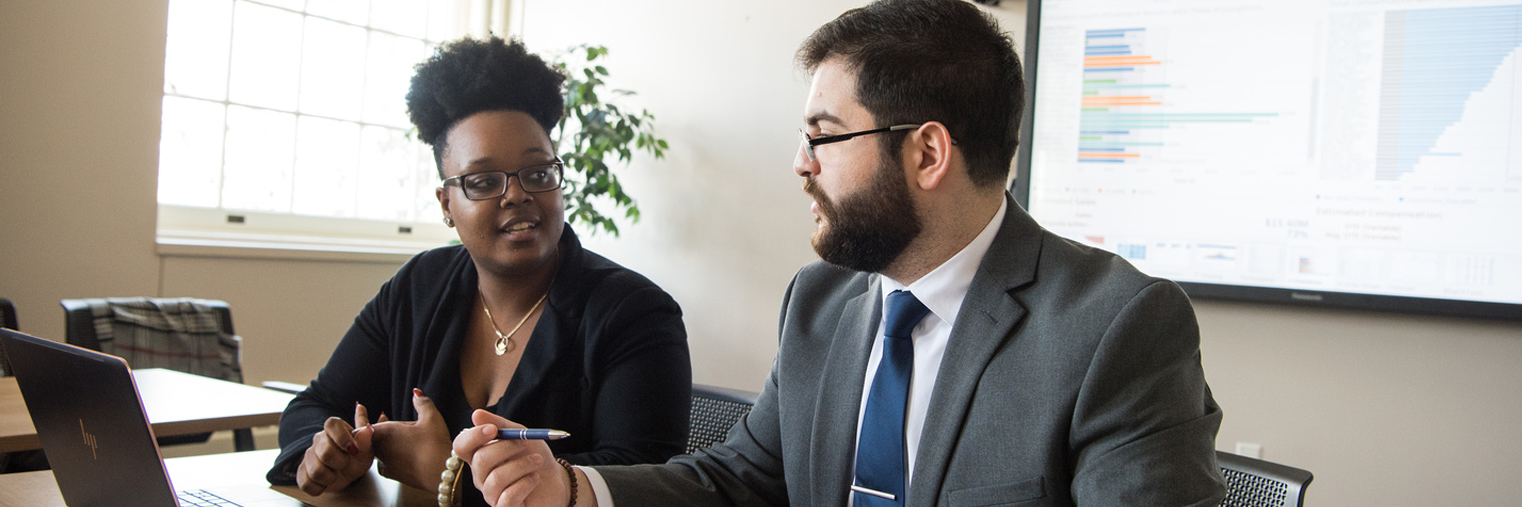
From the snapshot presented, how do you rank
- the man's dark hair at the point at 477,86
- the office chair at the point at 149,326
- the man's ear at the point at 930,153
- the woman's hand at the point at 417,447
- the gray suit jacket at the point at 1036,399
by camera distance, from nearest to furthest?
the gray suit jacket at the point at 1036,399 → the man's ear at the point at 930,153 → the woman's hand at the point at 417,447 → the man's dark hair at the point at 477,86 → the office chair at the point at 149,326

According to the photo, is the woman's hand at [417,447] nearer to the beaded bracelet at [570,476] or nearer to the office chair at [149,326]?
the beaded bracelet at [570,476]

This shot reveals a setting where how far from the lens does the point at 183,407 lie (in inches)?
80.0

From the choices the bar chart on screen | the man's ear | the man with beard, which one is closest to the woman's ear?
the man with beard

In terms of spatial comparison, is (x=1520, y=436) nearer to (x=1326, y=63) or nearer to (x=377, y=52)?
(x=1326, y=63)

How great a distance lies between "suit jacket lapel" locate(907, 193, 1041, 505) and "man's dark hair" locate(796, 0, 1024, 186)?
0.13m

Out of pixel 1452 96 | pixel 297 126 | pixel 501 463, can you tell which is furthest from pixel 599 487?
pixel 297 126

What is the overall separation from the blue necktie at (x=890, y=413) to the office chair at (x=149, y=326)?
1.86 meters

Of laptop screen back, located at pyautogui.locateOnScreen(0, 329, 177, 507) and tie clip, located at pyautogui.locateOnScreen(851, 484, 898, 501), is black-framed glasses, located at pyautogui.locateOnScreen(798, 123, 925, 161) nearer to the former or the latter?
tie clip, located at pyautogui.locateOnScreen(851, 484, 898, 501)

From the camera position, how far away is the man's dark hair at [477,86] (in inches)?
73.7

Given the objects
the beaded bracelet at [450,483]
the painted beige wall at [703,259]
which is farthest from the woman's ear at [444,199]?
the painted beige wall at [703,259]

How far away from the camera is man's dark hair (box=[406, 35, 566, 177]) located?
1873 mm

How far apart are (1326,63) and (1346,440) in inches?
40.9

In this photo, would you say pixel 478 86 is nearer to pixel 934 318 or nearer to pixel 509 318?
pixel 509 318

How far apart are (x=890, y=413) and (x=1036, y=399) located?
203 mm
